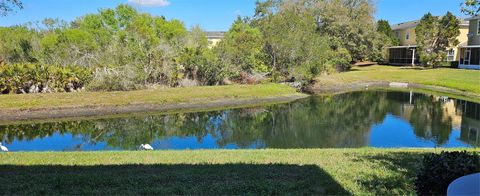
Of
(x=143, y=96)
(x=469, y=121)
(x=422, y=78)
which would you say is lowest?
(x=469, y=121)

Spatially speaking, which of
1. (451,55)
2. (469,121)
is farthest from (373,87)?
(451,55)

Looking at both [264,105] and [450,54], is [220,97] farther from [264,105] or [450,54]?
[450,54]

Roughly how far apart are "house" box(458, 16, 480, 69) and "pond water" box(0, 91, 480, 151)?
19.8 meters

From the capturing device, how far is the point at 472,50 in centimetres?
4369

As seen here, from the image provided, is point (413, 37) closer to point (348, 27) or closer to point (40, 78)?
point (348, 27)

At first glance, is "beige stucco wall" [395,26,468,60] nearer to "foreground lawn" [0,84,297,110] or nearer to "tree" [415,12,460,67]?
"tree" [415,12,460,67]

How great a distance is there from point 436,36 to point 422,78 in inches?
432

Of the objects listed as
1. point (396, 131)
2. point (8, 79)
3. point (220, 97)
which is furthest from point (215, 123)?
point (8, 79)

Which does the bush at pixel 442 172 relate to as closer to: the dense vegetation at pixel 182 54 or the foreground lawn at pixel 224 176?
the foreground lawn at pixel 224 176

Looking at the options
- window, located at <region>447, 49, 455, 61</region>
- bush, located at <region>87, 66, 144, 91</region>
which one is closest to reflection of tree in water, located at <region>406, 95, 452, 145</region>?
bush, located at <region>87, 66, 144, 91</region>

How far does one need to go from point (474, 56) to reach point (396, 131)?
1224 inches

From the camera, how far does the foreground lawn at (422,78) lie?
3317 cm

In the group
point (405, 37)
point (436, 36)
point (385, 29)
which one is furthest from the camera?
point (385, 29)

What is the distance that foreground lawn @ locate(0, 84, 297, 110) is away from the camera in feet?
73.3
